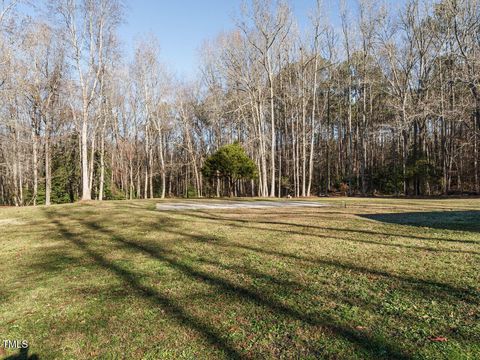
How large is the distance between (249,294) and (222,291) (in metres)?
0.34

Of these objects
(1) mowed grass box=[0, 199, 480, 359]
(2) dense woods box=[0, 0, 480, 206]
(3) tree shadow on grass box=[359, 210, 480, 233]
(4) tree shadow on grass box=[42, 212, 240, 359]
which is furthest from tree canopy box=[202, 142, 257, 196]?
(4) tree shadow on grass box=[42, 212, 240, 359]

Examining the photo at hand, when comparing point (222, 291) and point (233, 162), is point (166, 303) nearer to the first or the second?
point (222, 291)

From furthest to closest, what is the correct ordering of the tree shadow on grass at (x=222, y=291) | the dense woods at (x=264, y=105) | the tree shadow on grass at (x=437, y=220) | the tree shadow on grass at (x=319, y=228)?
the dense woods at (x=264, y=105) → the tree shadow on grass at (x=437, y=220) → the tree shadow on grass at (x=319, y=228) → the tree shadow on grass at (x=222, y=291)

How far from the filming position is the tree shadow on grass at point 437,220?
743 centimetres

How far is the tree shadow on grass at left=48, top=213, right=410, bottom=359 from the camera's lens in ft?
8.47

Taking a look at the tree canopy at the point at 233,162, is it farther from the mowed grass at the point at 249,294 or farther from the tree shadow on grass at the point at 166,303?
the tree shadow on grass at the point at 166,303

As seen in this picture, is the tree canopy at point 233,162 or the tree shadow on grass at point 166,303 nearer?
the tree shadow on grass at point 166,303

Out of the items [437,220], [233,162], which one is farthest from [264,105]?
[437,220]

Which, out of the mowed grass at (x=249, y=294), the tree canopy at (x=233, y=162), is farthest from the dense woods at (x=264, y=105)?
the mowed grass at (x=249, y=294)

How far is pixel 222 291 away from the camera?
154 inches

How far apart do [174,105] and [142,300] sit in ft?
101

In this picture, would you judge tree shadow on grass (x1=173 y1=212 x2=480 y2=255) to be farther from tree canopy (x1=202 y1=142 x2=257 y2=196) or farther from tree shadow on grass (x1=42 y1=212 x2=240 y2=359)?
tree canopy (x1=202 y1=142 x2=257 y2=196)

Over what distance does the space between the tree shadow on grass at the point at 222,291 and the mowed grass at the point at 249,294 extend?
0.02 m

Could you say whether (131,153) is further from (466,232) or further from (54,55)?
(466,232)
